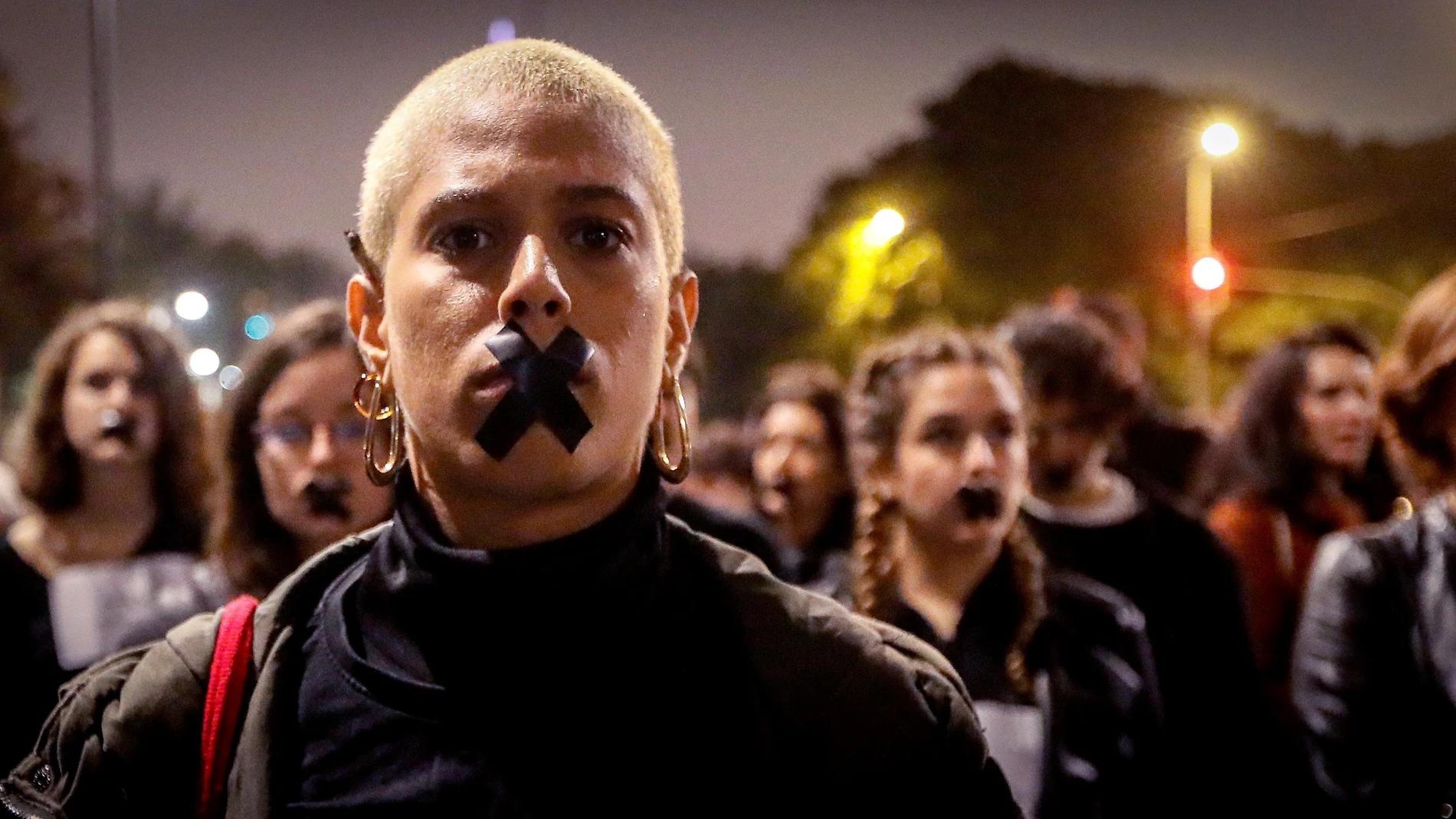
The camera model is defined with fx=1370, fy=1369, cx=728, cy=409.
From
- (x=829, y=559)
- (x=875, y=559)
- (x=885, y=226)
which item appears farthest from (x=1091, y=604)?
(x=885, y=226)

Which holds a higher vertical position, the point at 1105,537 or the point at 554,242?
the point at 554,242

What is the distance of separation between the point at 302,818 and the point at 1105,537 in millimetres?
2607

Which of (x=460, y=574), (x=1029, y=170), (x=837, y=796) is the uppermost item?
(x=1029, y=170)

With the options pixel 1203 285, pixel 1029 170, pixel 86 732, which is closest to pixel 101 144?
pixel 86 732

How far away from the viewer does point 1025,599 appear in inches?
114

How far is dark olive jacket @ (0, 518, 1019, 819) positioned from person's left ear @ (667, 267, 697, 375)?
1.02 feet

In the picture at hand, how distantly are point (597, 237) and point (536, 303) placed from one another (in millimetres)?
131

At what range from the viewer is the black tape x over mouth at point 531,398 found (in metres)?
1.50

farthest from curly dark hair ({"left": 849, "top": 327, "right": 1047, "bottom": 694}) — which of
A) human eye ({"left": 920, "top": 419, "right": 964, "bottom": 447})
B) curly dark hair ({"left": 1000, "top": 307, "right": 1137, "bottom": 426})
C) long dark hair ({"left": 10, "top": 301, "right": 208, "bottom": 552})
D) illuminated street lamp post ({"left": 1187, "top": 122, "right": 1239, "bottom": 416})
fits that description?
illuminated street lamp post ({"left": 1187, "top": 122, "right": 1239, "bottom": 416})

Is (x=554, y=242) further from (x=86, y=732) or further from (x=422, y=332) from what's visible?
(x=86, y=732)

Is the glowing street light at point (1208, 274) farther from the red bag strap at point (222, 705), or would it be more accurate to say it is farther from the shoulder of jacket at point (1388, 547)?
the red bag strap at point (222, 705)

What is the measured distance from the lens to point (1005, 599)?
286cm

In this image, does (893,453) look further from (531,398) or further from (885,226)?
(531,398)

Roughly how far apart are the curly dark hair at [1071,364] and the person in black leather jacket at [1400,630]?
0.94 metres
